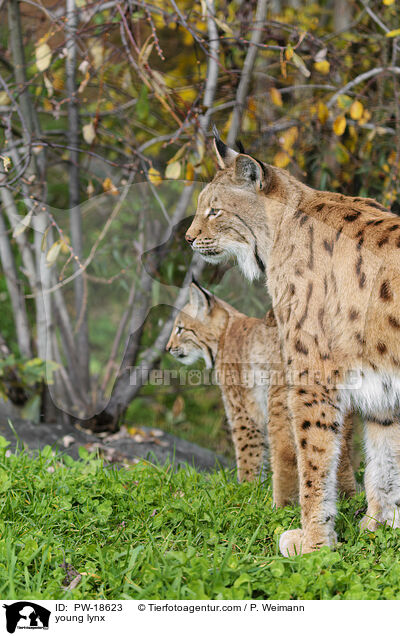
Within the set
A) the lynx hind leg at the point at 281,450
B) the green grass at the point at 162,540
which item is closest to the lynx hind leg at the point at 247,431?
the green grass at the point at 162,540

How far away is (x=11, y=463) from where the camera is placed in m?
4.82

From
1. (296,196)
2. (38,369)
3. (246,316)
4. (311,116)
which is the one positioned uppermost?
(311,116)

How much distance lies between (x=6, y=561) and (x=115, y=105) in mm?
3883

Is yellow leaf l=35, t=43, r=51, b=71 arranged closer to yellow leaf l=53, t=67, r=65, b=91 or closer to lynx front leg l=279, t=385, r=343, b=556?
yellow leaf l=53, t=67, r=65, b=91

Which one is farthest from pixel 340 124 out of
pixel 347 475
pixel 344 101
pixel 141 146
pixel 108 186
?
pixel 347 475

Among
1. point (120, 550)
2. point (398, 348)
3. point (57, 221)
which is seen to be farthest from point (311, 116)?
point (120, 550)

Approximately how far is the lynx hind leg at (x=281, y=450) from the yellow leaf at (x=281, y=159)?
6.15 ft

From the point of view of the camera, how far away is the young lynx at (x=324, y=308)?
361 cm

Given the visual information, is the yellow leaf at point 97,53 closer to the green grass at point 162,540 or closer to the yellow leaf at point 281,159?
the yellow leaf at point 281,159

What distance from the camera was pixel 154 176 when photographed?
5113 millimetres

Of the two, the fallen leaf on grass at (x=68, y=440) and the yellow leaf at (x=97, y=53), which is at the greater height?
the yellow leaf at (x=97, y=53)

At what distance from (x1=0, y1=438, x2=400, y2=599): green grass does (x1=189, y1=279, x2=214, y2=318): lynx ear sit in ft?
4.22

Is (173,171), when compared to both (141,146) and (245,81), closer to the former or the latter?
(141,146)

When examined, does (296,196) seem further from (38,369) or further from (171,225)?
(38,369)
